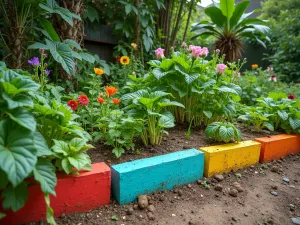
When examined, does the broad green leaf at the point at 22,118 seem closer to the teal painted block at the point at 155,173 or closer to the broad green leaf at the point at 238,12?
the teal painted block at the point at 155,173

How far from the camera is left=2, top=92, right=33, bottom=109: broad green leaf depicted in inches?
33.9

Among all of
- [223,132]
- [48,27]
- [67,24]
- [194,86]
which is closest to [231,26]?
[194,86]

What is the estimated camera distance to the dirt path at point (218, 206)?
3.69ft

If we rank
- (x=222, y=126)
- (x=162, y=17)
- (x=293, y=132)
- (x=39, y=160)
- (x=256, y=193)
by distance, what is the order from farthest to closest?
(x=162, y=17), (x=293, y=132), (x=222, y=126), (x=256, y=193), (x=39, y=160)

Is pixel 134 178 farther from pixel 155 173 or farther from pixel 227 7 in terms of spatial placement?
pixel 227 7

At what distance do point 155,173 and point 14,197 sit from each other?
0.70 meters

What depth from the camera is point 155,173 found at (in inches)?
51.2

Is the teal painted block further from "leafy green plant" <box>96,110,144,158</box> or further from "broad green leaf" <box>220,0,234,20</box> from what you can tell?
"broad green leaf" <box>220,0,234,20</box>

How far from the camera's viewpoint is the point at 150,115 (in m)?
1.55

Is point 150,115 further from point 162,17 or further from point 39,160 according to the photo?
point 162,17

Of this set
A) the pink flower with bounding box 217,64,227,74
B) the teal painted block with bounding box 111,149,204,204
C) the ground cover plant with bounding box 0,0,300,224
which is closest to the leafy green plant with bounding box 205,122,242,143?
the ground cover plant with bounding box 0,0,300,224

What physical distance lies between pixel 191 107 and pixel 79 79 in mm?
1124

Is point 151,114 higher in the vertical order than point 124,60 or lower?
lower

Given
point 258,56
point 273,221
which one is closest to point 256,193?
point 273,221
